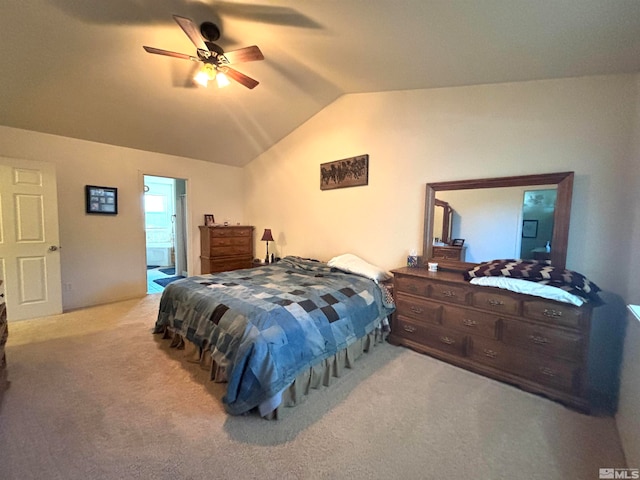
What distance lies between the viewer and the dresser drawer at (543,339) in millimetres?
1845

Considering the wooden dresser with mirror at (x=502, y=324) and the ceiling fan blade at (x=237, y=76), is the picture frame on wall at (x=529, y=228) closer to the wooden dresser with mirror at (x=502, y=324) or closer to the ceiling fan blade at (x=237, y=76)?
the wooden dresser with mirror at (x=502, y=324)

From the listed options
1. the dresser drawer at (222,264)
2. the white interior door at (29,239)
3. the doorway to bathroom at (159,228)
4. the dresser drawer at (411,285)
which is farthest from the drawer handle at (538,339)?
the doorway to bathroom at (159,228)

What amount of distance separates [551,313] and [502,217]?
0.95 metres

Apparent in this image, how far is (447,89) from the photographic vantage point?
2.77 m

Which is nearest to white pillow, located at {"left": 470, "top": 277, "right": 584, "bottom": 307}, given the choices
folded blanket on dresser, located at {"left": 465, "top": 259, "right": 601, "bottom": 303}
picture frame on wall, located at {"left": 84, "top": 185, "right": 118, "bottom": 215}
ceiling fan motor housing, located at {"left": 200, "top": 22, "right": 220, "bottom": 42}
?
folded blanket on dresser, located at {"left": 465, "top": 259, "right": 601, "bottom": 303}

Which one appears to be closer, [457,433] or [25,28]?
[457,433]

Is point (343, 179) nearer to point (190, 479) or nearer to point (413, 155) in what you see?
point (413, 155)

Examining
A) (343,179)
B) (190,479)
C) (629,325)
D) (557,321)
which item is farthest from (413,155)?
(190,479)

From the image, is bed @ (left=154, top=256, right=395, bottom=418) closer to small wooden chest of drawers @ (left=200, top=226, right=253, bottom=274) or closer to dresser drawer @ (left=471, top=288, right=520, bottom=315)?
dresser drawer @ (left=471, top=288, right=520, bottom=315)

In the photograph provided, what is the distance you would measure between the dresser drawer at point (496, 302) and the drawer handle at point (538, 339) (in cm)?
19

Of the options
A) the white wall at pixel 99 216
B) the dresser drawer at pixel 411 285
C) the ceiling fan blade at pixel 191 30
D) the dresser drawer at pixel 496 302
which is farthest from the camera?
the white wall at pixel 99 216

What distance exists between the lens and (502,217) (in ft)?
8.23

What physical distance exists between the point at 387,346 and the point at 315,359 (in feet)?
3.62

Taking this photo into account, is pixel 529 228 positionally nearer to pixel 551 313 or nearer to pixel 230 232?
pixel 551 313
